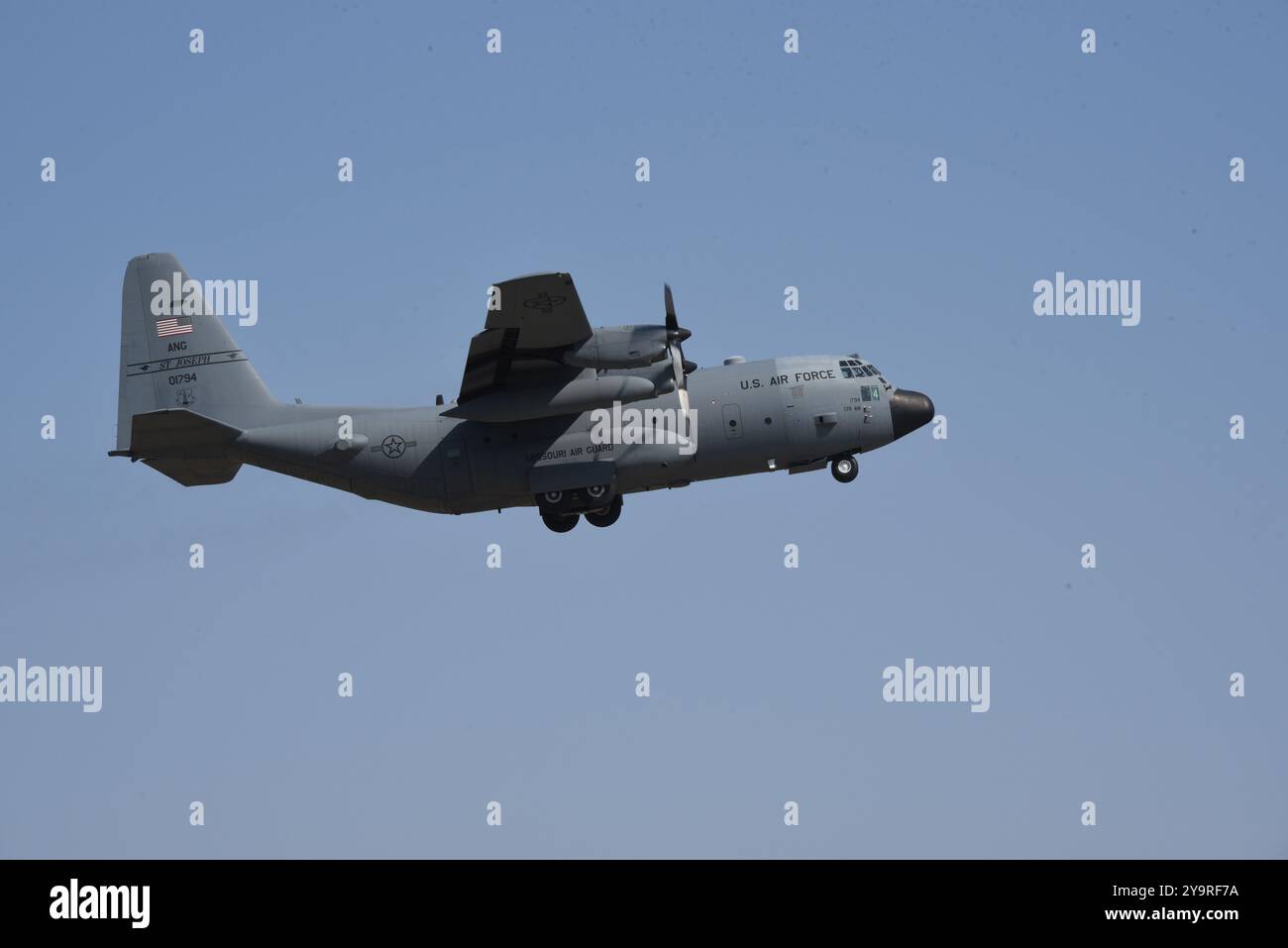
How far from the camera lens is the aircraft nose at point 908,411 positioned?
113 feet

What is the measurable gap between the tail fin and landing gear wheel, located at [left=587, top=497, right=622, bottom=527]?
6964 millimetres

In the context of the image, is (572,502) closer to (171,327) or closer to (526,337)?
(526,337)

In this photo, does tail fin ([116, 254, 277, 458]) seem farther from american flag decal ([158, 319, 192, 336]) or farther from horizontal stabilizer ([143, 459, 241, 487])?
horizontal stabilizer ([143, 459, 241, 487])

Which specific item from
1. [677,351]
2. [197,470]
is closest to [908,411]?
[677,351]

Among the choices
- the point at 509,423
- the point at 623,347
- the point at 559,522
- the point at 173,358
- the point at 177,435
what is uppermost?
the point at 173,358

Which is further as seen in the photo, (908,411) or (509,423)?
(908,411)

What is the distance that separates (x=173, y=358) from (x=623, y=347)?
32.3ft

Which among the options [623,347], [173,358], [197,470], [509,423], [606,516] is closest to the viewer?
[623,347]

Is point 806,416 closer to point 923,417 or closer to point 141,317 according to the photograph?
point 923,417

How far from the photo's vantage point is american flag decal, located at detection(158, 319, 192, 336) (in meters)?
34.0

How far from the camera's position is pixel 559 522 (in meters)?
33.8

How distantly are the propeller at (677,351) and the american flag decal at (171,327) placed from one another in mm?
10107

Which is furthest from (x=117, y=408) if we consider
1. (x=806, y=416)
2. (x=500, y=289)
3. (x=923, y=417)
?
(x=923, y=417)

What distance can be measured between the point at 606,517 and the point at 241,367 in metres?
8.12
